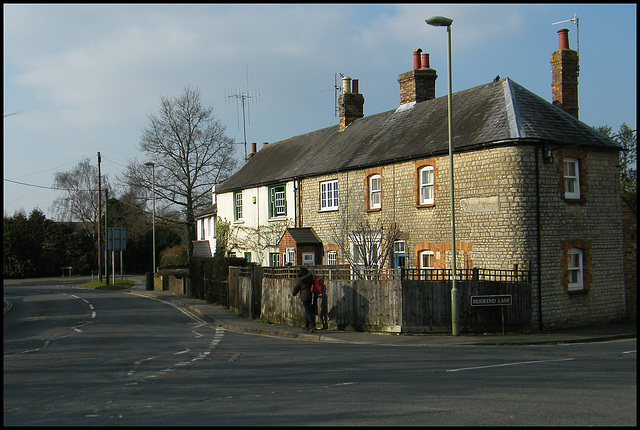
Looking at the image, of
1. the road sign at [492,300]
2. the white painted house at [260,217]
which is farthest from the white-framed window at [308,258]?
the road sign at [492,300]

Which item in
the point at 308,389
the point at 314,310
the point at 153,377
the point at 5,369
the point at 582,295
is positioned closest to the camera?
the point at 308,389

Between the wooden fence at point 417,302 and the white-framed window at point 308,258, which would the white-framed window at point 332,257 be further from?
the wooden fence at point 417,302

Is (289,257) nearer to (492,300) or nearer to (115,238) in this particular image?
(492,300)

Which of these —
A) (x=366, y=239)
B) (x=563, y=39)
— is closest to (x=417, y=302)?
(x=366, y=239)

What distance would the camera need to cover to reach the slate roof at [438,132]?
20.2 meters

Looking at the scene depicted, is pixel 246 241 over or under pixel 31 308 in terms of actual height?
over

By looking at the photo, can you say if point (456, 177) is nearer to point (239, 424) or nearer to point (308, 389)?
point (308, 389)

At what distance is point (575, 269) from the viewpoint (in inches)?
803

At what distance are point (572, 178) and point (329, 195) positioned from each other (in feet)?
35.7

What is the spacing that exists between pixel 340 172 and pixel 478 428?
20.6 metres

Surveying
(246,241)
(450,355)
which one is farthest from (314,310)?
(246,241)

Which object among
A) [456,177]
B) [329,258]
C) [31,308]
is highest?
[456,177]

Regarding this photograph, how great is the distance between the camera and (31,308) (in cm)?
2684

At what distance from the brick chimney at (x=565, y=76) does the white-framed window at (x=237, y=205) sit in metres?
19.3
